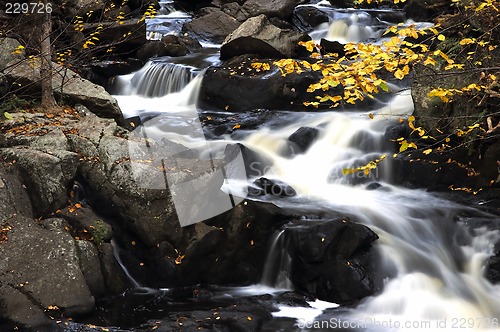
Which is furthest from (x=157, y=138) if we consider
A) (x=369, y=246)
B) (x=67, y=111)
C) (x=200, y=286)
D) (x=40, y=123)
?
(x=369, y=246)

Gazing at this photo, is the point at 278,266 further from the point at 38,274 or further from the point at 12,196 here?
the point at 12,196

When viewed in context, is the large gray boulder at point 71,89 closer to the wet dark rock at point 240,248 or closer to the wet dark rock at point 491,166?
the wet dark rock at point 240,248

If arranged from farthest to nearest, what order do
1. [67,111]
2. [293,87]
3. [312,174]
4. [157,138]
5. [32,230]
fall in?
[293,87] → [157,138] → [312,174] → [67,111] → [32,230]

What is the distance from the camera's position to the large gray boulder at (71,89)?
9219 mm

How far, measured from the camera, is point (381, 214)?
27.1 feet

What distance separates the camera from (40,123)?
803cm

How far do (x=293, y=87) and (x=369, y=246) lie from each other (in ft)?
18.3

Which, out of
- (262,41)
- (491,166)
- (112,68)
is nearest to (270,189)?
(491,166)

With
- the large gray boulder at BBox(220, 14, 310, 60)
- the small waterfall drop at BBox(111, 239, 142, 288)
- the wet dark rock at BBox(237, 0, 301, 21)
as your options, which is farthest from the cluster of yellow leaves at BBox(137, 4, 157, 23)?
the wet dark rock at BBox(237, 0, 301, 21)

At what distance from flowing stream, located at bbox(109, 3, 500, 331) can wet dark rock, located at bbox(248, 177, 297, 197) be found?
7.0 inches

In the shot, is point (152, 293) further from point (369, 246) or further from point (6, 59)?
point (6, 59)

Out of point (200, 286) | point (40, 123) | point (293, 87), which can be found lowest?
point (200, 286)

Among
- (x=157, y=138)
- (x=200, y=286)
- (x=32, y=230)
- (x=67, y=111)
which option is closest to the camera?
(x=32, y=230)

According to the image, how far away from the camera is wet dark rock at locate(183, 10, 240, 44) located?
17.0 meters
